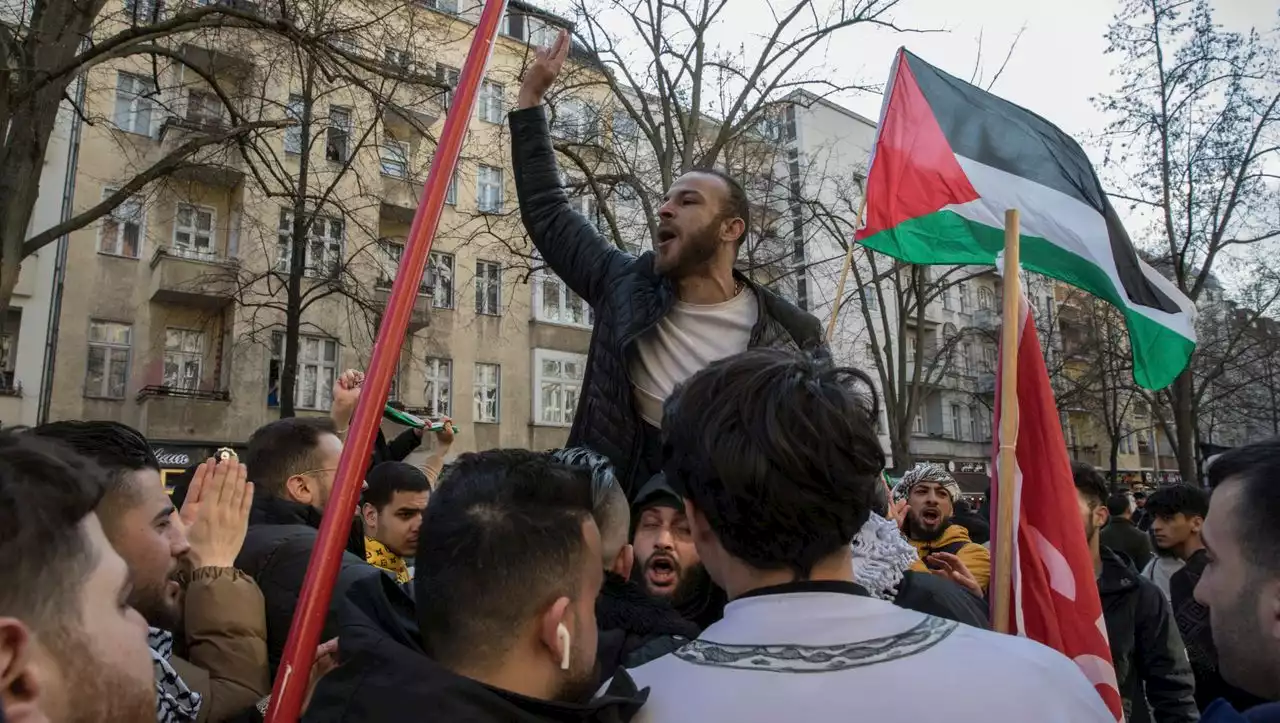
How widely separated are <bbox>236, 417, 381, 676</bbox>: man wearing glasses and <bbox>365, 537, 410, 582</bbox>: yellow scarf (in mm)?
503

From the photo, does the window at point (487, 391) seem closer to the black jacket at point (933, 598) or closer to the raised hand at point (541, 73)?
the raised hand at point (541, 73)

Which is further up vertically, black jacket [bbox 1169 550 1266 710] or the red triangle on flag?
the red triangle on flag

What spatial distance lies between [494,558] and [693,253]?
1562 mm

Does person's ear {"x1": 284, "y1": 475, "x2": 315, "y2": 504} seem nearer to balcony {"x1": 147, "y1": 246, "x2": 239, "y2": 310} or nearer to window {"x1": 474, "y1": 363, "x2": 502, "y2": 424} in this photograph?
balcony {"x1": 147, "y1": 246, "x2": 239, "y2": 310}

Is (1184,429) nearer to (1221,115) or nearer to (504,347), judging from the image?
(1221,115)

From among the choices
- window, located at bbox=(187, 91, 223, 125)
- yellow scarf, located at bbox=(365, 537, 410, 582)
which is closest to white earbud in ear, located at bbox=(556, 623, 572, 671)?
yellow scarf, located at bbox=(365, 537, 410, 582)

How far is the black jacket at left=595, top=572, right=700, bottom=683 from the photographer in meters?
1.90

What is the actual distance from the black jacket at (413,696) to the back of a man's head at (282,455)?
7.06 feet

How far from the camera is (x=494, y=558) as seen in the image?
5.20 feet

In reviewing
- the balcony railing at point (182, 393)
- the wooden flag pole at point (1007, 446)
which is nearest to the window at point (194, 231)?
the balcony railing at point (182, 393)

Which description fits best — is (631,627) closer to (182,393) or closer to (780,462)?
(780,462)

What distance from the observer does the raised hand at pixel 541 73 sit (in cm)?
274

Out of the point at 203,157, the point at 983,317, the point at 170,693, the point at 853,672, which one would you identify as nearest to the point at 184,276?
the point at 203,157

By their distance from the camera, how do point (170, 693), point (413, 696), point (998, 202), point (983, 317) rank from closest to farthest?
point (413, 696) < point (170, 693) < point (998, 202) < point (983, 317)
